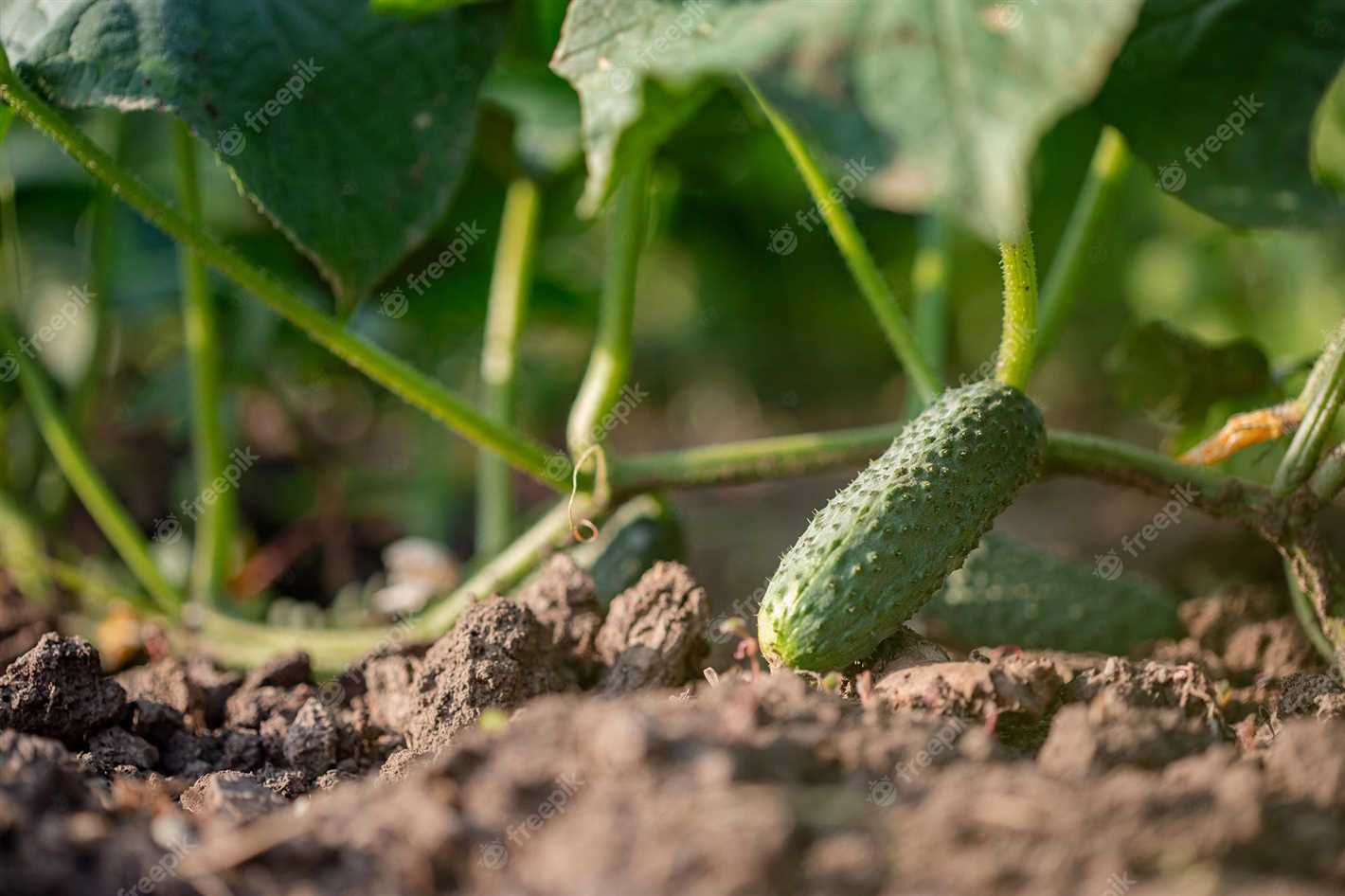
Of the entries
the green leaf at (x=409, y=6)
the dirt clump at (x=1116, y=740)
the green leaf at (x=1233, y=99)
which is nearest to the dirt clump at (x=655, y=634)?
the dirt clump at (x=1116, y=740)

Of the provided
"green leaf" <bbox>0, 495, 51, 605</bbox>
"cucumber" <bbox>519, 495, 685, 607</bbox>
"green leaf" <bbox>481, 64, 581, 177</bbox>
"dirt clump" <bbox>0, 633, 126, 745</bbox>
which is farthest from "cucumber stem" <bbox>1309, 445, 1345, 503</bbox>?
"green leaf" <bbox>0, 495, 51, 605</bbox>

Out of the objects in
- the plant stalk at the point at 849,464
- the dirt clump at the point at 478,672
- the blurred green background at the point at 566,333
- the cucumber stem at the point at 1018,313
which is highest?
the cucumber stem at the point at 1018,313

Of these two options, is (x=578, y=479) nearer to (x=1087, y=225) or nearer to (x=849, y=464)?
(x=849, y=464)

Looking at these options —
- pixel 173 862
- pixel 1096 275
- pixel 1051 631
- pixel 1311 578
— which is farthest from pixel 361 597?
pixel 1096 275

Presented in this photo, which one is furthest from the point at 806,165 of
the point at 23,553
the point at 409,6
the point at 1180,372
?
the point at 23,553

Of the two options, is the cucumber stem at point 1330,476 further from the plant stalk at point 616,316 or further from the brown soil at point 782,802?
the plant stalk at point 616,316

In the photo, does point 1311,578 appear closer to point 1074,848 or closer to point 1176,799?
point 1176,799
